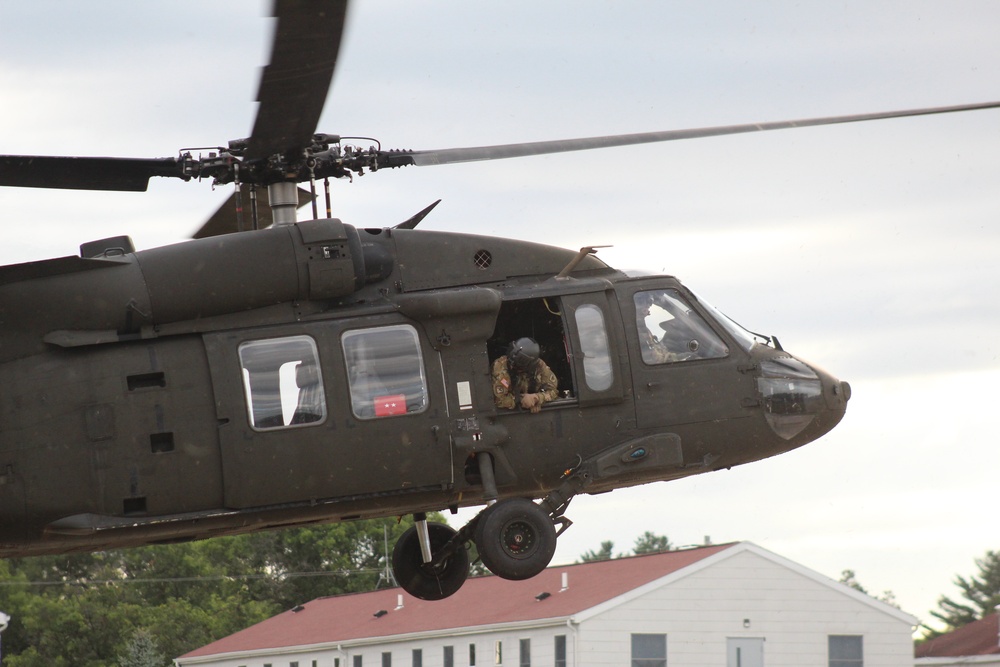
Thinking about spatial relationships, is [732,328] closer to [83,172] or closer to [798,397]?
[798,397]

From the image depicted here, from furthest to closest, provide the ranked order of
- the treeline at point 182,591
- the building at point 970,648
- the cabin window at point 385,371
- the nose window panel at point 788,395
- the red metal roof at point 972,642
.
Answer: the treeline at point 182,591, the red metal roof at point 972,642, the building at point 970,648, the nose window panel at point 788,395, the cabin window at point 385,371

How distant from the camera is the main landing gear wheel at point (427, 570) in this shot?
52.5ft

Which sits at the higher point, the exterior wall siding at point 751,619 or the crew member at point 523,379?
the crew member at point 523,379

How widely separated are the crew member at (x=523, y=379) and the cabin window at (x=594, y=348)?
0.35m

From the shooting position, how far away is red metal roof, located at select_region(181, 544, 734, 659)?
138 ft

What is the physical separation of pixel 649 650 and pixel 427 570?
84.6 feet

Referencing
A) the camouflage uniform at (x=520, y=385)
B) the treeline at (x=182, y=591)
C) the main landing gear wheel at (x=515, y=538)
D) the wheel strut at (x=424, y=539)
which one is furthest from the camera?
the treeline at (x=182, y=591)

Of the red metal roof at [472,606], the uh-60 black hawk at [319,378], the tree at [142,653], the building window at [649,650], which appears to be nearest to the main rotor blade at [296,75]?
the uh-60 black hawk at [319,378]

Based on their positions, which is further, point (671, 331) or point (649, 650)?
point (649, 650)

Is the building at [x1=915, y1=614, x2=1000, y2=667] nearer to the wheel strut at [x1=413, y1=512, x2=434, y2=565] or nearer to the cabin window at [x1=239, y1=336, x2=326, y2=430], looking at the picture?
the wheel strut at [x1=413, y1=512, x2=434, y2=565]

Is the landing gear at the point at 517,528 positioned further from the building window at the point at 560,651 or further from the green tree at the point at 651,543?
the green tree at the point at 651,543

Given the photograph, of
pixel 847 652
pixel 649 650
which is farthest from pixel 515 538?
pixel 847 652

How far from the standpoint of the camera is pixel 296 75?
37.6 feet

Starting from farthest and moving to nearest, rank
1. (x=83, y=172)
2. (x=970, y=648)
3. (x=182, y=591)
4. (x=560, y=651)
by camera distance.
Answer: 1. (x=182, y=591)
2. (x=970, y=648)
3. (x=560, y=651)
4. (x=83, y=172)
